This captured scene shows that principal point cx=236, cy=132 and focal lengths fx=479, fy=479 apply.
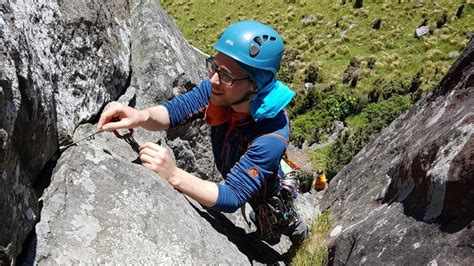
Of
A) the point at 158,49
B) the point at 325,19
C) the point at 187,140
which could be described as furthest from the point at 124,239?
the point at 325,19

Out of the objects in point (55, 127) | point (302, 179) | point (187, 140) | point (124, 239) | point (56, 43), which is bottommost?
point (302, 179)

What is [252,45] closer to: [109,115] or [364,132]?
[109,115]

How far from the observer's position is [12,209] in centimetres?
290

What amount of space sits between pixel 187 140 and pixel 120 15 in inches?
70.3

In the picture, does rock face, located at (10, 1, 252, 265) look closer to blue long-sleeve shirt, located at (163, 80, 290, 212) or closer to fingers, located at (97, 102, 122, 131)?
fingers, located at (97, 102, 122, 131)

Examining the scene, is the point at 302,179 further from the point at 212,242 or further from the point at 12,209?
the point at 12,209

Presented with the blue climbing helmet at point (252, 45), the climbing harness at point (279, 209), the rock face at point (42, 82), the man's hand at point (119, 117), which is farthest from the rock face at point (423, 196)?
the rock face at point (42, 82)

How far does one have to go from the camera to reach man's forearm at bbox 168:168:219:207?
13.4 feet

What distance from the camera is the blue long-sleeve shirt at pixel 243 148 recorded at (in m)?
4.18

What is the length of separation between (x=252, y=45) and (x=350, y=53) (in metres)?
27.0

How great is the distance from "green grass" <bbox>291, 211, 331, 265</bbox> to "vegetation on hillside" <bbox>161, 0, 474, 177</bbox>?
652 centimetres

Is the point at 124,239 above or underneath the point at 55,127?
underneath

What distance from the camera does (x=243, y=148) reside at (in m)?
4.67

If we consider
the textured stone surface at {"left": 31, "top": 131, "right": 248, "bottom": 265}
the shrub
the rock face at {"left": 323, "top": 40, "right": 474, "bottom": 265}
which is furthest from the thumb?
the shrub
